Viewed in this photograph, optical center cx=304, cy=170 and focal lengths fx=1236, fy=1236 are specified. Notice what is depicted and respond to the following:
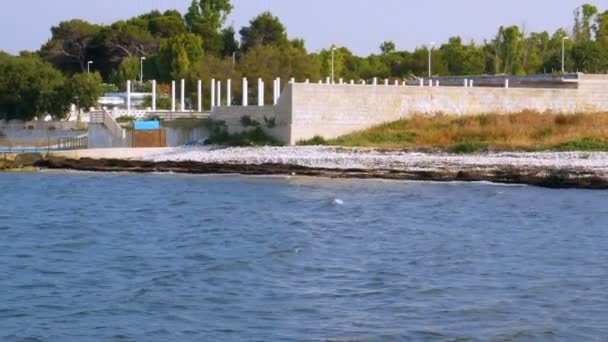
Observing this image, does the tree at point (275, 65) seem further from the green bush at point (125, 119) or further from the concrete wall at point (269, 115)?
the concrete wall at point (269, 115)

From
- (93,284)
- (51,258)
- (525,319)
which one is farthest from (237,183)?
(525,319)

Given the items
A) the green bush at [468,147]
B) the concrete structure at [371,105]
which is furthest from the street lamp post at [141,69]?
the green bush at [468,147]

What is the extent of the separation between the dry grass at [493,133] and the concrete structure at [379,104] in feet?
1.94

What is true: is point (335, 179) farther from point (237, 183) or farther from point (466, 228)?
point (466, 228)

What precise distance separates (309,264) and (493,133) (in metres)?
23.6

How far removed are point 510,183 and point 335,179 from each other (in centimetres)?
530

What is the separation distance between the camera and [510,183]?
116 ft

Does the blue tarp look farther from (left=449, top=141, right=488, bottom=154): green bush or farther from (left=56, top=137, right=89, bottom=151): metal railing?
(left=449, top=141, right=488, bottom=154): green bush

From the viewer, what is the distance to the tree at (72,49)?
9238 cm

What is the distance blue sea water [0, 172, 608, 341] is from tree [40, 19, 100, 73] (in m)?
58.5

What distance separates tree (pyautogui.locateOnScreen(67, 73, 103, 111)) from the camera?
2452 inches

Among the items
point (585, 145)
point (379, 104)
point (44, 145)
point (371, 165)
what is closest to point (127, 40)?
point (44, 145)

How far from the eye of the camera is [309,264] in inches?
810

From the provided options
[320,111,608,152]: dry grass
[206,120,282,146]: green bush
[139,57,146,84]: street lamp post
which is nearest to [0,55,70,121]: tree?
[206,120,282,146]: green bush
